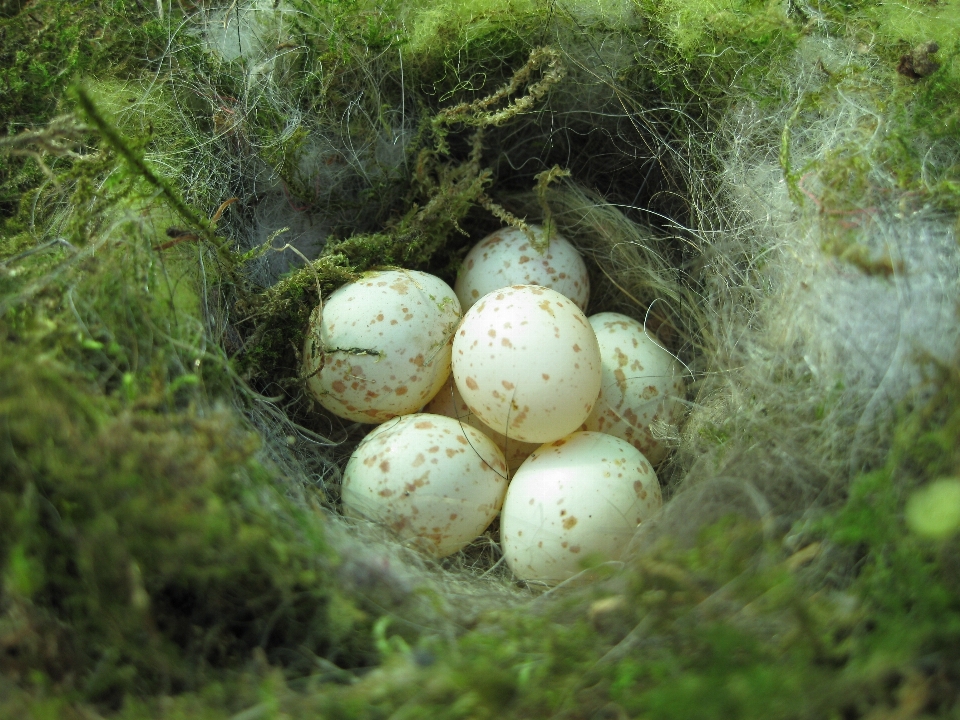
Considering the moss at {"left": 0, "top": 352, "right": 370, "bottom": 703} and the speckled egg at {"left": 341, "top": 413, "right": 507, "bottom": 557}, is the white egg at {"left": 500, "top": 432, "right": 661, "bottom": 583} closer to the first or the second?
the speckled egg at {"left": 341, "top": 413, "right": 507, "bottom": 557}

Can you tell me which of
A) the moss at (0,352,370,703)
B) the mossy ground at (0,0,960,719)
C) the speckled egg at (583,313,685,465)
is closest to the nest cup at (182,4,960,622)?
the speckled egg at (583,313,685,465)

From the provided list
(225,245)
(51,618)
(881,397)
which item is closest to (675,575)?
(881,397)

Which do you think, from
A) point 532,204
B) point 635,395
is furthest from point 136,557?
point 532,204

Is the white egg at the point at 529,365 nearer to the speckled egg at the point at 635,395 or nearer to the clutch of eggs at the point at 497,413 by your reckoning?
the clutch of eggs at the point at 497,413

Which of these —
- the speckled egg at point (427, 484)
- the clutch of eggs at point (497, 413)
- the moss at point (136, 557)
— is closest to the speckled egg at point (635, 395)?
the clutch of eggs at point (497, 413)

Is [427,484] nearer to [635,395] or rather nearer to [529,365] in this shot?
[529,365]

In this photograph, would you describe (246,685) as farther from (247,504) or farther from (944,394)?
(944,394)
